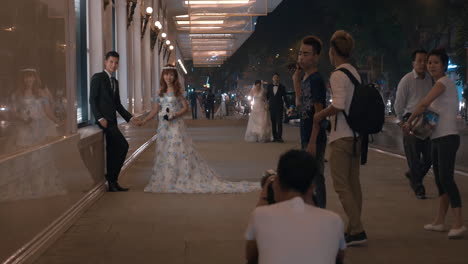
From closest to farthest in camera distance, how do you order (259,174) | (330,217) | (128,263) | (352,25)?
(330,217) < (128,263) < (259,174) < (352,25)

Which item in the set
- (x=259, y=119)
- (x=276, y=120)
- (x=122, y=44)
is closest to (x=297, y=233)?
(x=122, y=44)

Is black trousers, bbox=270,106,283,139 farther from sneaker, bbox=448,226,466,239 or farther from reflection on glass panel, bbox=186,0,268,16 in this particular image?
sneaker, bbox=448,226,466,239

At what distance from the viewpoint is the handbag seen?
7281mm

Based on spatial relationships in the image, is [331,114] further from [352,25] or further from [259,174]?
[352,25]

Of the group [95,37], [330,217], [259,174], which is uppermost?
[95,37]

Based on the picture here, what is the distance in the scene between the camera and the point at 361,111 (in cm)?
650

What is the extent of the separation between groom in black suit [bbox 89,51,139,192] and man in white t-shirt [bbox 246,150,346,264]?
7.25 m

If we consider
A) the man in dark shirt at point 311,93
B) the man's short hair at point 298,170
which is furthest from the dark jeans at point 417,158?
the man's short hair at point 298,170

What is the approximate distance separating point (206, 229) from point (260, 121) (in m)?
13.7

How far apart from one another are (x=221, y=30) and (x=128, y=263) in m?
31.2

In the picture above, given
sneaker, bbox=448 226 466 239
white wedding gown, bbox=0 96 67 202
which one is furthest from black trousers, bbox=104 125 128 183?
sneaker, bbox=448 226 466 239

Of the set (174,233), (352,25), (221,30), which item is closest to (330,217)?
(174,233)

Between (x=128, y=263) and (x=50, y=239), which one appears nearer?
(x=128, y=263)

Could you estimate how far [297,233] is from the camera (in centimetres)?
310
